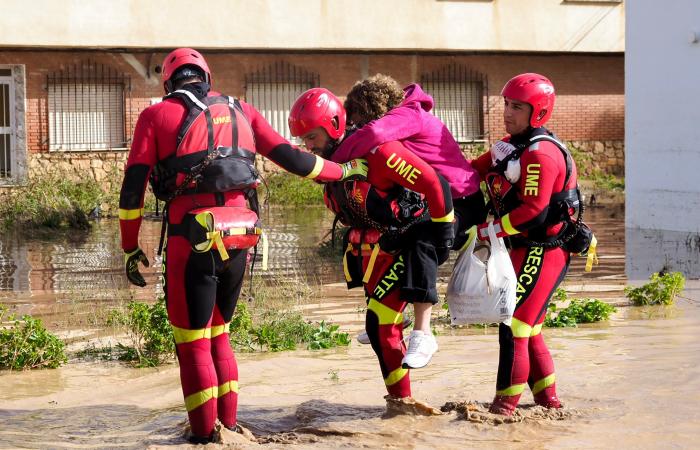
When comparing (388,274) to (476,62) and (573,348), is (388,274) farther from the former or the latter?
(476,62)

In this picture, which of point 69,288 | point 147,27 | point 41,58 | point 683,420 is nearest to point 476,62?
point 147,27

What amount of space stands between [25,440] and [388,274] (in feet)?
7.30

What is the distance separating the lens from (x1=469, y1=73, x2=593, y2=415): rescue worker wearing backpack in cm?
633

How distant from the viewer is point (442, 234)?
642 cm

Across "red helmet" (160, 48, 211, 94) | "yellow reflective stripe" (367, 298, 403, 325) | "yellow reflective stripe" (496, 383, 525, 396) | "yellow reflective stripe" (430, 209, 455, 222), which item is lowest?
"yellow reflective stripe" (496, 383, 525, 396)

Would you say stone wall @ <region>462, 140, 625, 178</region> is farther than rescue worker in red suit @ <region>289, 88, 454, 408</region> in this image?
Yes

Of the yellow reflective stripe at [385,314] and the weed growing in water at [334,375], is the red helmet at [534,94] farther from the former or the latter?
the weed growing in water at [334,375]

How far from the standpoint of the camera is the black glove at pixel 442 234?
6.39 metres

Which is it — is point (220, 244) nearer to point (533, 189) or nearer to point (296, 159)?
point (296, 159)

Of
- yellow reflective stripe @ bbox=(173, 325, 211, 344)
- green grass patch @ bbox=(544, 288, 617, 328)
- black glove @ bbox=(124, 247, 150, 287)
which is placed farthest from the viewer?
green grass patch @ bbox=(544, 288, 617, 328)

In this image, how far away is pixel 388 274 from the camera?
6.57 m

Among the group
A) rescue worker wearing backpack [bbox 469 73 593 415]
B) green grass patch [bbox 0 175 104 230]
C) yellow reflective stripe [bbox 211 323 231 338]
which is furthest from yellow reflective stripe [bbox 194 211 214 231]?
green grass patch [bbox 0 175 104 230]

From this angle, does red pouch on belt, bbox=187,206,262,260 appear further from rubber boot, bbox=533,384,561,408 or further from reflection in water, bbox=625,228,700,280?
reflection in water, bbox=625,228,700,280

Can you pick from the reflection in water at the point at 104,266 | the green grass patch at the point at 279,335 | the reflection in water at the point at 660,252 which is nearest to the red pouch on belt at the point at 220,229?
the green grass patch at the point at 279,335
